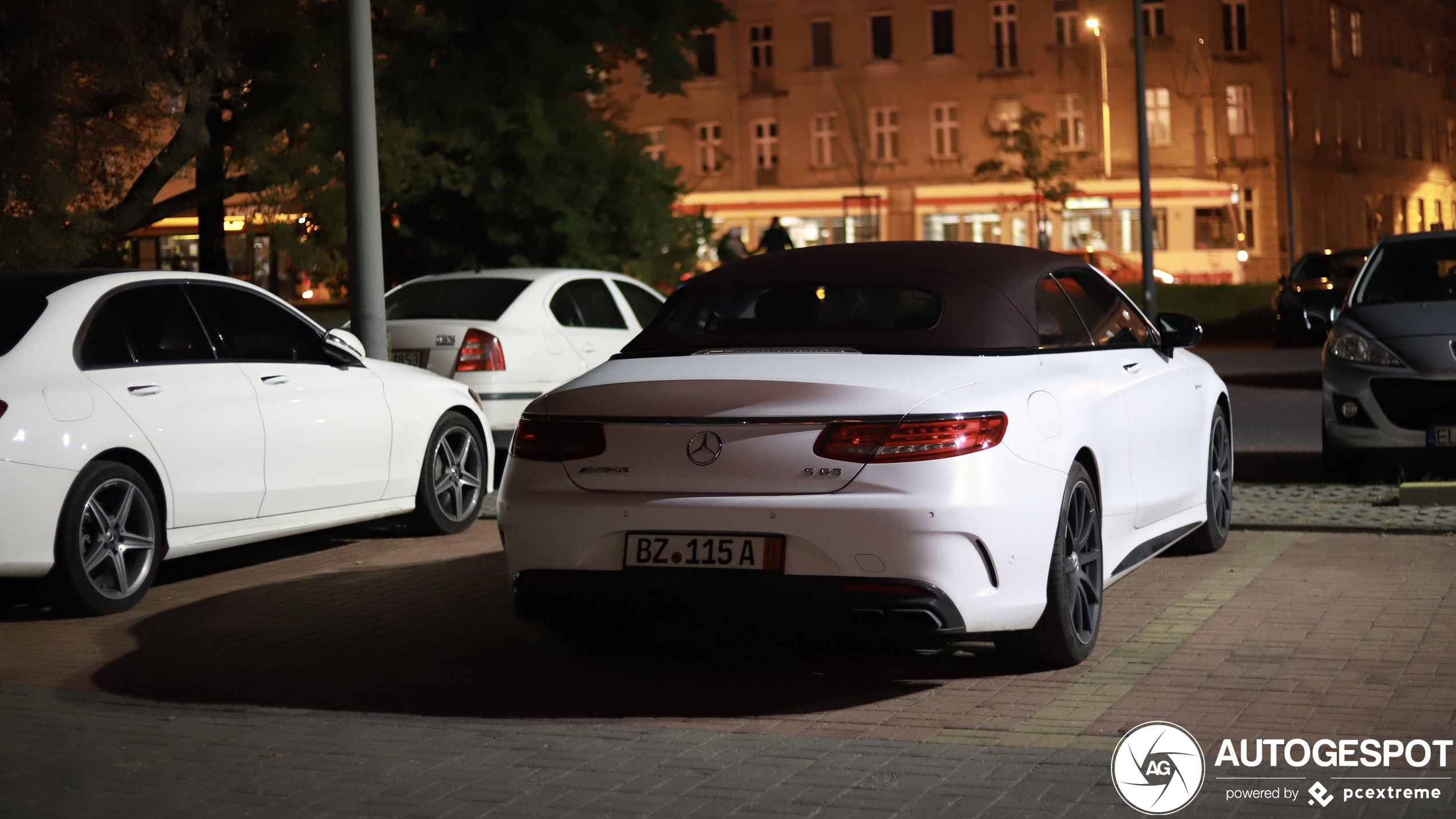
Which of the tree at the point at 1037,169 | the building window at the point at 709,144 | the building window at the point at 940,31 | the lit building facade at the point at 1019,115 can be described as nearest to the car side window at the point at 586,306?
the tree at the point at 1037,169

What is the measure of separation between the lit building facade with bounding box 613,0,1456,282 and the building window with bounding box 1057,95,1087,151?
0.08 meters

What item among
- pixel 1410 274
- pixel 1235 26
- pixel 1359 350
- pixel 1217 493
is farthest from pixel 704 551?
pixel 1235 26

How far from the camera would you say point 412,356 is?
13.6m

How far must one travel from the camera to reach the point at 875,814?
16.6 feet

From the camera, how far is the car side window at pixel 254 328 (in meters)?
9.59

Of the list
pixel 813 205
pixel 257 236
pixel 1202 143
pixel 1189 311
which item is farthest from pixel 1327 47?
Answer: pixel 257 236

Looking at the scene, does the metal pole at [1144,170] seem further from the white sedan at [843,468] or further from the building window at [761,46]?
the building window at [761,46]

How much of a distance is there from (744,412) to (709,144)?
64.5m

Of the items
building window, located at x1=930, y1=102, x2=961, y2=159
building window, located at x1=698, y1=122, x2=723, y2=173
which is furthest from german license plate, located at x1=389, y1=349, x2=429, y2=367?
building window, located at x1=698, y1=122, x2=723, y2=173

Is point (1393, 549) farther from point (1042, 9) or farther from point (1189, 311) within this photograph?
point (1042, 9)

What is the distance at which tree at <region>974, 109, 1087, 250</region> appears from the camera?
54.6m

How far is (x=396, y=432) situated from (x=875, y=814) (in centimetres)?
597

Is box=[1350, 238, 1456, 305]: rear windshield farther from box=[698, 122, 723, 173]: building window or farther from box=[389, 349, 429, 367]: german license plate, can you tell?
box=[698, 122, 723, 173]: building window

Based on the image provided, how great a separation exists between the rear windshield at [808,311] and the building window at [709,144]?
206 ft
